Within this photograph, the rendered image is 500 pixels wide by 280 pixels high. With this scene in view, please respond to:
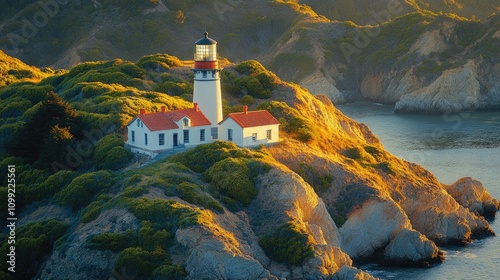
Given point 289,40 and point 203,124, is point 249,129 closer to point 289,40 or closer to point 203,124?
point 203,124

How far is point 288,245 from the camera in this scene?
49.8 m

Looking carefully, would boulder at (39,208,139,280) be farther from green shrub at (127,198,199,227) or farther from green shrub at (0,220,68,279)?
green shrub at (0,220,68,279)

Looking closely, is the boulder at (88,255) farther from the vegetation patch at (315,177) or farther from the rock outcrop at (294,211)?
the vegetation patch at (315,177)

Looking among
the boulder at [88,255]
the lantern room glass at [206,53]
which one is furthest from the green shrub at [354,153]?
the boulder at [88,255]

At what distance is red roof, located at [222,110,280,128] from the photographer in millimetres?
58781

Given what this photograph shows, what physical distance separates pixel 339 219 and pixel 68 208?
1543 cm

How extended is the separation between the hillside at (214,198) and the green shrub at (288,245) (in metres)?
0.07

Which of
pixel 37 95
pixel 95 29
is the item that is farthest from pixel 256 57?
pixel 37 95

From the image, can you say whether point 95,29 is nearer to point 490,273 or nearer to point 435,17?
point 435,17

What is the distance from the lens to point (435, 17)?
15325cm

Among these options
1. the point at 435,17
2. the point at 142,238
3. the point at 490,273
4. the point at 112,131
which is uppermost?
the point at 435,17

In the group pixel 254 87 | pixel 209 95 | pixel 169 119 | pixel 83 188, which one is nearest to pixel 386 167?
pixel 209 95

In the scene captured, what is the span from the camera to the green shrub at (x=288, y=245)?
49.1 m

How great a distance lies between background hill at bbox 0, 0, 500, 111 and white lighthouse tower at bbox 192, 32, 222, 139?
7050cm
